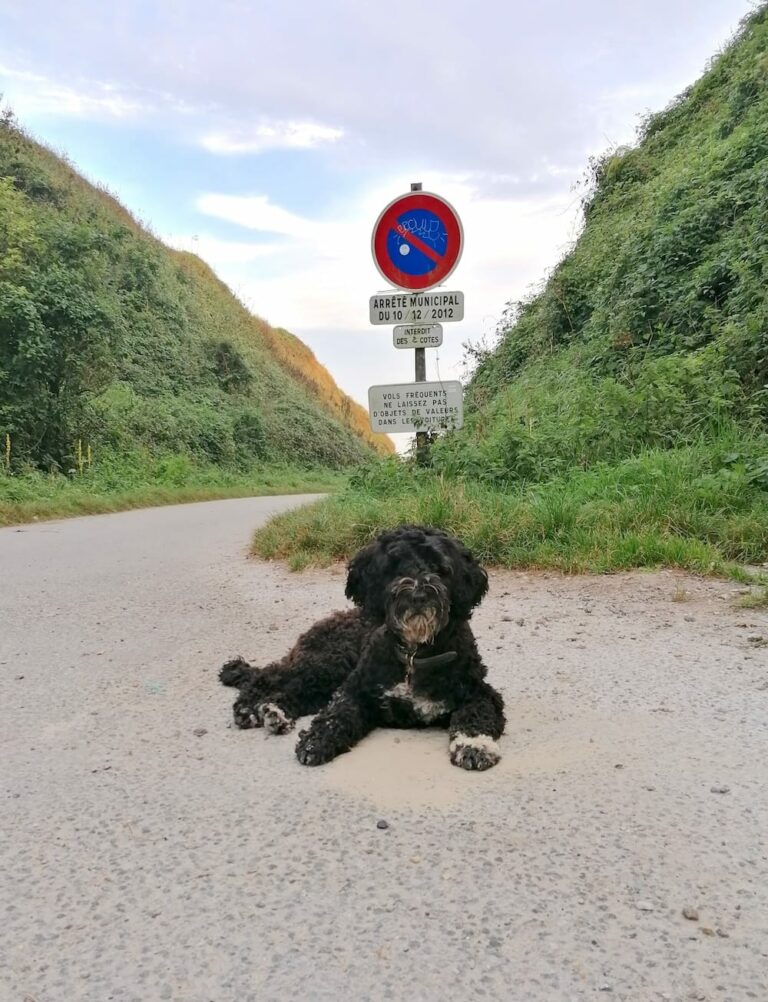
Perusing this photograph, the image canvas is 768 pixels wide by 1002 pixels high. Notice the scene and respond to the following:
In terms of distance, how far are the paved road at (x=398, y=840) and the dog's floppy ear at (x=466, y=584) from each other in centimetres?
51

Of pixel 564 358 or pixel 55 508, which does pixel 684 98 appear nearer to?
pixel 564 358

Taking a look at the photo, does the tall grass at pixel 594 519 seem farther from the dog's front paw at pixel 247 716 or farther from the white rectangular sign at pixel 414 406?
the dog's front paw at pixel 247 716

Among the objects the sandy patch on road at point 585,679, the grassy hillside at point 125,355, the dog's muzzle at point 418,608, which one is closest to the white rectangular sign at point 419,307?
the sandy patch on road at point 585,679

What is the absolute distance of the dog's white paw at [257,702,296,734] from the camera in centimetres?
324

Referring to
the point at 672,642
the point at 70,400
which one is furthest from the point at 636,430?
the point at 70,400

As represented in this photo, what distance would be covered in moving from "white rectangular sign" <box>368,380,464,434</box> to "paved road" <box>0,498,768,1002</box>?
12.3 feet

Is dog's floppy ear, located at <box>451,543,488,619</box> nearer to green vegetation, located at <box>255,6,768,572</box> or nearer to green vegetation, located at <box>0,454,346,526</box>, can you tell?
green vegetation, located at <box>255,6,768,572</box>

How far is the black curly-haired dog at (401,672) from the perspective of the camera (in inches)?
118

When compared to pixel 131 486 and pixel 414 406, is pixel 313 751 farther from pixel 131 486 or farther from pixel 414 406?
pixel 131 486

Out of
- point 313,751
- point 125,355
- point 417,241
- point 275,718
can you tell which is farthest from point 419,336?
point 125,355

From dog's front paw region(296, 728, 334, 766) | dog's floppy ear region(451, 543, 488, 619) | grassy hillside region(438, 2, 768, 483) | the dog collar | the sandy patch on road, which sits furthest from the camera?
grassy hillside region(438, 2, 768, 483)

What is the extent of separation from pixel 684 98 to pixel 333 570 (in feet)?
62.7

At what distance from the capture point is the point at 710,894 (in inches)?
76.8

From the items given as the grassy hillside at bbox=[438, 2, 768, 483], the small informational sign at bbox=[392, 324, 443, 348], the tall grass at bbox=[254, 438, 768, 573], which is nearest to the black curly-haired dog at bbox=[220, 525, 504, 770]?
the tall grass at bbox=[254, 438, 768, 573]
